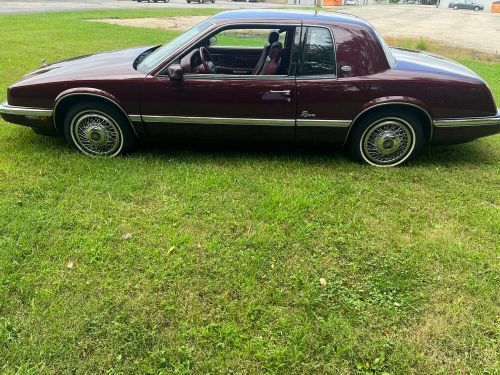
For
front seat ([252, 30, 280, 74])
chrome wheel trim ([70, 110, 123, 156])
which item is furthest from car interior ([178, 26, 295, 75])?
chrome wheel trim ([70, 110, 123, 156])

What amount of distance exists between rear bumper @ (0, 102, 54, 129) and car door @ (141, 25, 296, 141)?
3.39 ft

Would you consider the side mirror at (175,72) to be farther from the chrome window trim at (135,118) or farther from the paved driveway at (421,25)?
the paved driveway at (421,25)

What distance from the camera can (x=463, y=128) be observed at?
4594mm

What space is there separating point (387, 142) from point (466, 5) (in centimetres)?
6573

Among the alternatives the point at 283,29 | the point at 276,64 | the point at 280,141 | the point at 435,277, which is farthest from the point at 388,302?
the point at 283,29

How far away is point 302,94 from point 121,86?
1843 mm

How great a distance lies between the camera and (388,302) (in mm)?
2922

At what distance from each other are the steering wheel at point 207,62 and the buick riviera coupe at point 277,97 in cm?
3

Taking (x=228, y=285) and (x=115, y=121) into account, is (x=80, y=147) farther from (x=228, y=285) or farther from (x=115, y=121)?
(x=228, y=285)

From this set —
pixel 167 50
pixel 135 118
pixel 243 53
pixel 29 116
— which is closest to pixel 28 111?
pixel 29 116

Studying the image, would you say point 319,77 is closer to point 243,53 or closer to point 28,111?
point 243,53

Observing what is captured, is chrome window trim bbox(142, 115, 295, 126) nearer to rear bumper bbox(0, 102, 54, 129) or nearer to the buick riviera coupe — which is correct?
the buick riviera coupe

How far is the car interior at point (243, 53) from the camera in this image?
177 inches

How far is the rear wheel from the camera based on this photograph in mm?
4578
